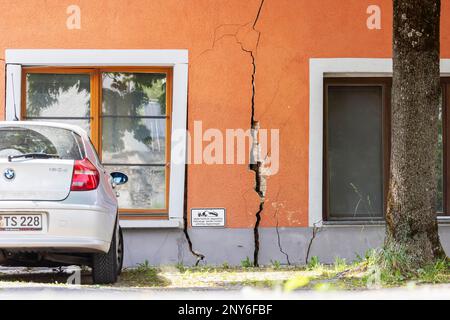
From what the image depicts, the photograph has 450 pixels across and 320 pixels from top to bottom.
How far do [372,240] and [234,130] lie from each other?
6.75 feet

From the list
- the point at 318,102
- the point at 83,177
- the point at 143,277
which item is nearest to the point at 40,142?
the point at 83,177

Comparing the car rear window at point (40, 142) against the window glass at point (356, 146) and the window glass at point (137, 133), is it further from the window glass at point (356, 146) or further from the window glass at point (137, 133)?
the window glass at point (356, 146)

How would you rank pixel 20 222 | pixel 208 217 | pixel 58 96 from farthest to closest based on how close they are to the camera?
pixel 58 96 < pixel 208 217 < pixel 20 222

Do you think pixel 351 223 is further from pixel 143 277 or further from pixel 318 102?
pixel 143 277

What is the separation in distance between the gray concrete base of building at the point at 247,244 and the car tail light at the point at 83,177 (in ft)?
10.2

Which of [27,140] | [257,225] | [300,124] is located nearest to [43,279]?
[27,140]

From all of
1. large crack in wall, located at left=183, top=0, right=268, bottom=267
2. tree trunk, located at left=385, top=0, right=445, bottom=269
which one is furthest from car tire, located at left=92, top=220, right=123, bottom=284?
large crack in wall, located at left=183, top=0, right=268, bottom=267

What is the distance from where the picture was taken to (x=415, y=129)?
932cm

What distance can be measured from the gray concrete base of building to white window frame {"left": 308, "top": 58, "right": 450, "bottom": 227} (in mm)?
259

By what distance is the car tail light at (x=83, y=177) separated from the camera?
884 cm

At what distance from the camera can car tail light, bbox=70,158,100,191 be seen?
348 inches

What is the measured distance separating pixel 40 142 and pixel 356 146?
4.73 metres

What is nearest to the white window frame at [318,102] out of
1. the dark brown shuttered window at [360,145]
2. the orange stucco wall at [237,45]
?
the orange stucco wall at [237,45]

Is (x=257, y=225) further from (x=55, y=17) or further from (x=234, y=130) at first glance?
(x=55, y=17)
